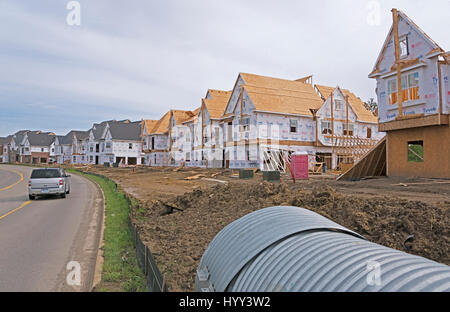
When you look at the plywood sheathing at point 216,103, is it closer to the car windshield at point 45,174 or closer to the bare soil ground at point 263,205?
the car windshield at point 45,174

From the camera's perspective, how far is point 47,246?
8.49 metres

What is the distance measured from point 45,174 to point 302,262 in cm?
1957

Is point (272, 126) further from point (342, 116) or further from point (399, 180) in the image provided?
point (399, 180)

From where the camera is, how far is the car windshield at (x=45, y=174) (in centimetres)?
1886

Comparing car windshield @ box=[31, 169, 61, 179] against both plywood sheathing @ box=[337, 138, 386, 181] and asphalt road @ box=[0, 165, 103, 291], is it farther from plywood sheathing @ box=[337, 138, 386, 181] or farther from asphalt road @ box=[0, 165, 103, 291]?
plywood sheathing @ box=[337, 138, 386, 181]

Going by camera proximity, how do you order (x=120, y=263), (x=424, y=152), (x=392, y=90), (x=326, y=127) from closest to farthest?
(x=120, y=263), (x=424, y=152), (x=392, y=90), (x=326, y=127)

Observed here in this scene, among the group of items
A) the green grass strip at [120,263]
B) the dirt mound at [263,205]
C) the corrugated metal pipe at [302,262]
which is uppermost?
the corrugated metal pipe at [302,262]

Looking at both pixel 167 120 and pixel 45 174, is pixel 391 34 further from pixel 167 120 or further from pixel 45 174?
pixel 167 120

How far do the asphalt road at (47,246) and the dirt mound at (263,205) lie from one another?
1.54 metres

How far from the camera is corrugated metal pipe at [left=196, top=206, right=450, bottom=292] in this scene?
2475mm

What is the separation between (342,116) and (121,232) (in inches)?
1312

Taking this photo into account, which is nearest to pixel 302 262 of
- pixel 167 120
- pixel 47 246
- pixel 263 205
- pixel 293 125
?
pixel 263 205

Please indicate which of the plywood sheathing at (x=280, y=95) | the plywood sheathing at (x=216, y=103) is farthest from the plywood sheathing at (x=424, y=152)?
the plywood sheathing at (x=216, y=103)
